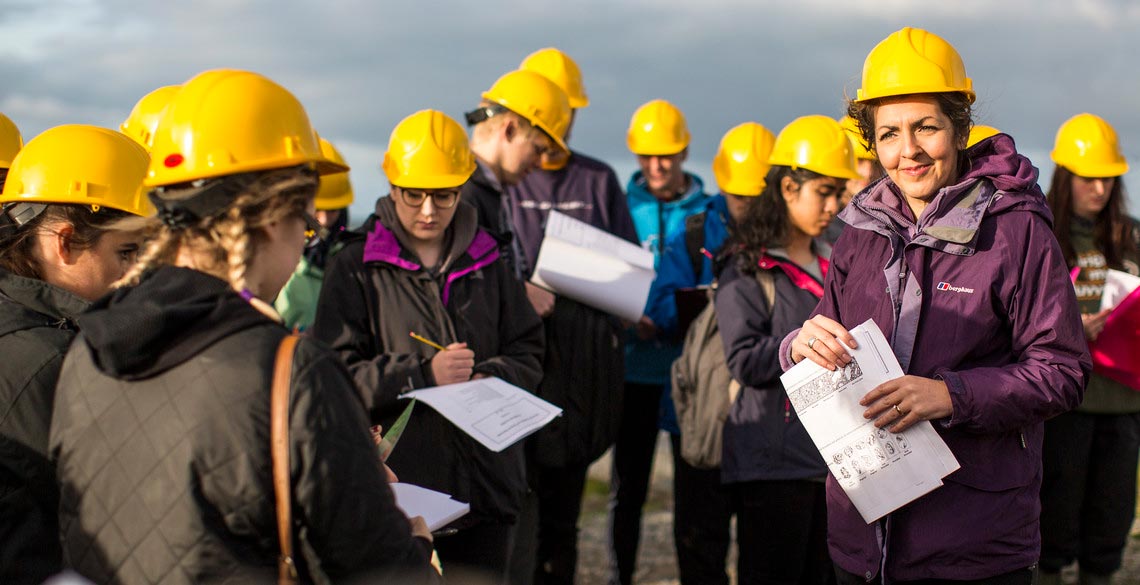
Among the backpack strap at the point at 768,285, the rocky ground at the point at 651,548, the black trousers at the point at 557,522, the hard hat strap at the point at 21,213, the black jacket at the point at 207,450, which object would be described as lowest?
the rocky ground at the point at 651,548

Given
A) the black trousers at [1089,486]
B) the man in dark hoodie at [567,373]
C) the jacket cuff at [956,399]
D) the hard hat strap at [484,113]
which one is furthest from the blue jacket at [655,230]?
the jacket cuff at [956,399]

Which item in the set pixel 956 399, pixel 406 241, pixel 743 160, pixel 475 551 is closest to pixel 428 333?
pixel 406 241

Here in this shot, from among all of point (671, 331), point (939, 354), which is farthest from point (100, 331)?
point (671, 331)

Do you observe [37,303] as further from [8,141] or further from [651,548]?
[651,548]

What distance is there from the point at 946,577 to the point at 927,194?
1.07 metres

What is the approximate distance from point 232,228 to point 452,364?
2.03 m

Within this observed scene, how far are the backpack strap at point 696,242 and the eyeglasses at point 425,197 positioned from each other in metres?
2.32

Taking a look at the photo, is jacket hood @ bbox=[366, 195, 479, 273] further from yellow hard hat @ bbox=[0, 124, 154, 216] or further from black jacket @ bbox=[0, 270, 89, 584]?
black jacket @ bbox=[0, 270, 89, 584]

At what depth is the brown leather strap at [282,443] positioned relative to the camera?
1896 mm

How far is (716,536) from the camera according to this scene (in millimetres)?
5391

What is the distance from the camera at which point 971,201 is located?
117 inches

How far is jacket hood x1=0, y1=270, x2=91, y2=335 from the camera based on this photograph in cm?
277

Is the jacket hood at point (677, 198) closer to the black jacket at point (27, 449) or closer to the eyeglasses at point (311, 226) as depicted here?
the black jacket at point (27, 449)

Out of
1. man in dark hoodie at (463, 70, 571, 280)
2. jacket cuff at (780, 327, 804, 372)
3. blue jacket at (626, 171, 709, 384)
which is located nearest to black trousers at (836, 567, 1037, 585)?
jacket cuff at (780, 327, 804, 372)
